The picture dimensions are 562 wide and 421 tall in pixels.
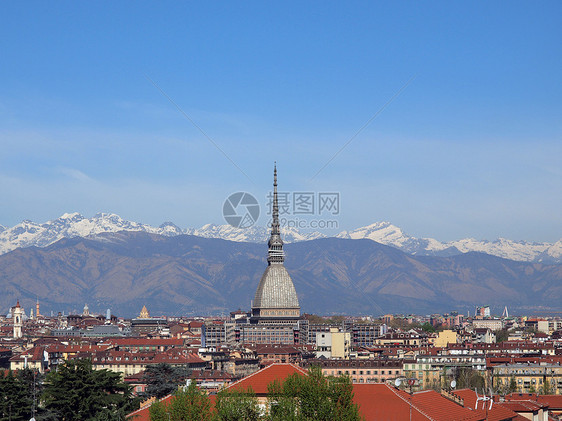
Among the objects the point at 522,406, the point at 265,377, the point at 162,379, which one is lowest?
the point at 522,406

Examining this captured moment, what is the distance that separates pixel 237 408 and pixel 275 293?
6011 inches

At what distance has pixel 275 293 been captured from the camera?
19238cm

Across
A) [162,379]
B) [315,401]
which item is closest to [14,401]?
[315,401]

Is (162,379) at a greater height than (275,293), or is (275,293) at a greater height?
Answer: (275,293)

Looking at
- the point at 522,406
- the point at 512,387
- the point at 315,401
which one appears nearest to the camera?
the point at 315,401

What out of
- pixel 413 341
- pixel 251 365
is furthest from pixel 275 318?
pixel 251 365

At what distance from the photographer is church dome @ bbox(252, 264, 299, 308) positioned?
19138cm

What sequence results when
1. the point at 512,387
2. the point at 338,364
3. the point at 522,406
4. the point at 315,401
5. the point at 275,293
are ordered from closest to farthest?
the point at 315,401 < the point at 522,406 < the point at 512,387 < the point at 338,364 < the point at 275,293

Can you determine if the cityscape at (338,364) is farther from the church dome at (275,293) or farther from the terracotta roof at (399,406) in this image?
the church dome at (275,293)

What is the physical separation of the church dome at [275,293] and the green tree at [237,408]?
150 m

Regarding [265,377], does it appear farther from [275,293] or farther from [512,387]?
[275,293]

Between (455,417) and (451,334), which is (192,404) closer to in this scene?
(455,417)

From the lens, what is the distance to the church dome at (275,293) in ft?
628

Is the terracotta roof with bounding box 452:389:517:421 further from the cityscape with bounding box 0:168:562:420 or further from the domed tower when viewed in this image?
the domed tower
